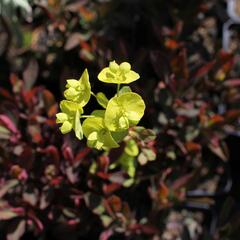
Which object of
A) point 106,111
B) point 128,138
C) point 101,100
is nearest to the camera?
point 106,111

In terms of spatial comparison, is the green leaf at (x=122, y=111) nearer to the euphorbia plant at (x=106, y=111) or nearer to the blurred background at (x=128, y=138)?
the euphorbia plant at (x=106, y=111)

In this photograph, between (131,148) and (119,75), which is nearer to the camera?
(119,75)

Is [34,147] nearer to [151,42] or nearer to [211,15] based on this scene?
[151,42]

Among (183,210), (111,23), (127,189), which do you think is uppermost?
(111,23)

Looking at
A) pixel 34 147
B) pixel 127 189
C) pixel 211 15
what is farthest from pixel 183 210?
pixel 211 15

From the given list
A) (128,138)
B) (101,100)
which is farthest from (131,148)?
(101,100)

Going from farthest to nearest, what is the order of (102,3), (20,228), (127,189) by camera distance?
(102,3) < (127,189) < (20,228)

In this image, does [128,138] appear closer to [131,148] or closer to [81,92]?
[131,148]
